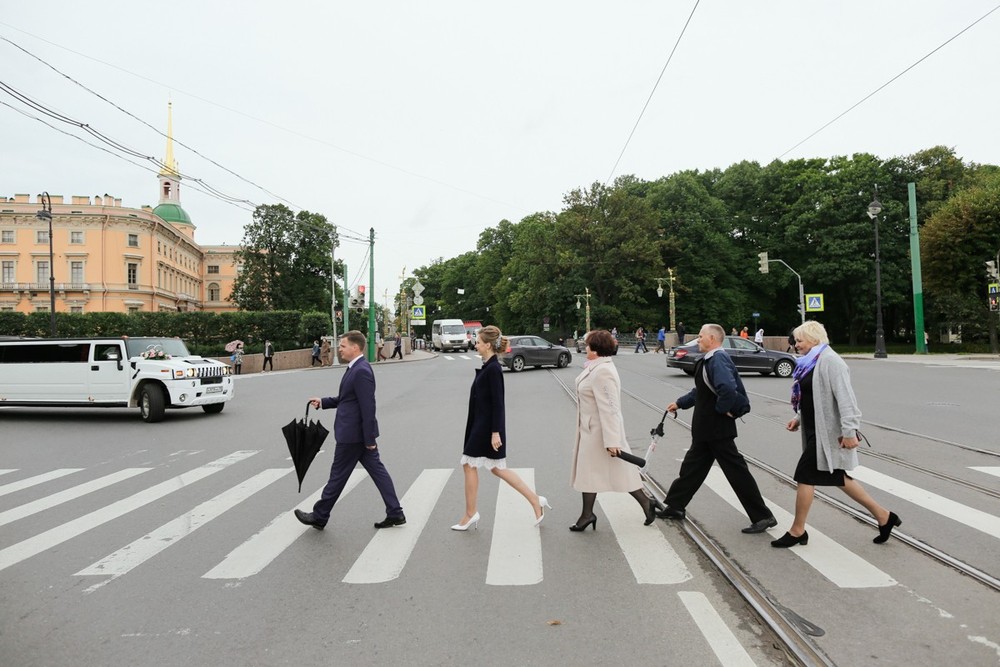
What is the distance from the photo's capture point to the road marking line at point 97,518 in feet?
17.6

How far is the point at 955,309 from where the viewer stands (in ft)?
164

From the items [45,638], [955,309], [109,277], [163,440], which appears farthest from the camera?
[109,277]

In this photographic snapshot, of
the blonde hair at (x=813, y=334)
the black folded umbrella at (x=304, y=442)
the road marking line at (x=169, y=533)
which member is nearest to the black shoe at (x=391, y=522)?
the black folded umbrella at (x=304, y=442)

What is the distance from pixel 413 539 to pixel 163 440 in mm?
7903

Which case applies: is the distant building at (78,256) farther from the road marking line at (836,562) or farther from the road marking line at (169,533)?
the road marking line at (836,562)

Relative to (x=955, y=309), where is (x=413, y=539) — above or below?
below

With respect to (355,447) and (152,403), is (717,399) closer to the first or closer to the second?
(355,447)

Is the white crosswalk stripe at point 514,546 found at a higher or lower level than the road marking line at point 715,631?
lower

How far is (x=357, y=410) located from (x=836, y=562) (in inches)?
150

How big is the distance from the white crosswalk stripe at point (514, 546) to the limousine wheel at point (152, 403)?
9.98 meters

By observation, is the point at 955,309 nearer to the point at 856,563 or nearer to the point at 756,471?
the point at 756,471

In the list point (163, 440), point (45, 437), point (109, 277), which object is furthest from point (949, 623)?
point (109, 277)

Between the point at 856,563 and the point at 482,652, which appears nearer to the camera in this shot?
the point at 482,652

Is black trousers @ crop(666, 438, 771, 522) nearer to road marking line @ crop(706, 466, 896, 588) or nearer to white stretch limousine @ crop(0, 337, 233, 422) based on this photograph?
road marking line @ crop(706, 466, 896, 588)
